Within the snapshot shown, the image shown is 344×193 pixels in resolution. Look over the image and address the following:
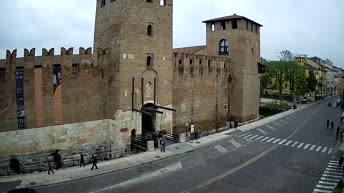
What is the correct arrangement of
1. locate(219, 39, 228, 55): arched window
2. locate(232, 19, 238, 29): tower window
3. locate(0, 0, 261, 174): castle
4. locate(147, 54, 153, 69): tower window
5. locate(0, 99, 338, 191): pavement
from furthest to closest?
locate(219, 39, 228, 55): arched window < locate(232, 19, 238, 29): tower window < locate(147, 54, 153, 69): tower window < locate(0, 0, 261, 174): castle < locate(0, 99, 338, 191): pavement

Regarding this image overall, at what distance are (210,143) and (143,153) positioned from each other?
7.93 meters

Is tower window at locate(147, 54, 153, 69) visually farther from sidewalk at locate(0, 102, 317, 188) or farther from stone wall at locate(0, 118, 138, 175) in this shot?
sidewalk at locate(0, 102, 317, 188)

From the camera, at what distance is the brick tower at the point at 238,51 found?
152ft

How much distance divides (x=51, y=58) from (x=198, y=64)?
19465 mm

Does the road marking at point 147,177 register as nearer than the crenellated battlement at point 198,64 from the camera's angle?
Yes

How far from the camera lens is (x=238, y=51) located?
46438mm

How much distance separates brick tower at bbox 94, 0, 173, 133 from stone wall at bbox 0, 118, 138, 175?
5.04 feet

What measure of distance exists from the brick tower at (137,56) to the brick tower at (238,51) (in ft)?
49.1

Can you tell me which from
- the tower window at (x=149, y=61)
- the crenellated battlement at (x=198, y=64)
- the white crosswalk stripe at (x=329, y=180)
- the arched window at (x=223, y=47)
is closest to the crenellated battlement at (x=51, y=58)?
the tower window at (x=149, y=61)

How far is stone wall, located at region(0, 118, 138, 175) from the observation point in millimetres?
25266

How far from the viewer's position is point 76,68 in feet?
94.0

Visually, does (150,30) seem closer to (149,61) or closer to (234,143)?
(149,61)

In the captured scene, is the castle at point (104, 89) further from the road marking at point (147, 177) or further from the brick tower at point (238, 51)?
the brick tower at point (238, 51)

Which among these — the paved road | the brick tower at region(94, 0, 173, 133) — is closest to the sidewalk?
the paved road
